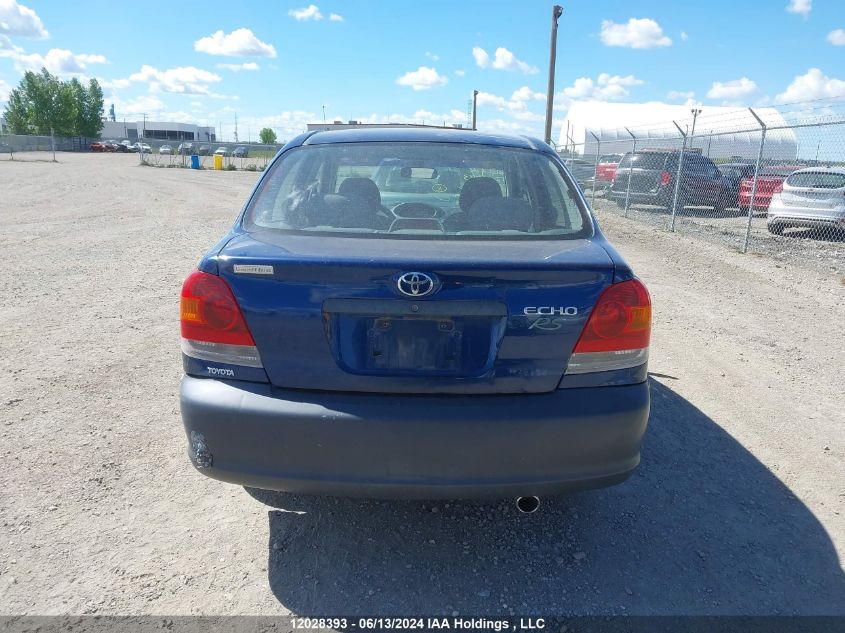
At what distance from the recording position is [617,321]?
2.45 m

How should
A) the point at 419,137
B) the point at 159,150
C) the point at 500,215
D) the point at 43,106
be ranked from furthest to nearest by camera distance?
1. the point at 43,106
2. the point at 159,150
3. the point at 419,137
4. the point at 500,215

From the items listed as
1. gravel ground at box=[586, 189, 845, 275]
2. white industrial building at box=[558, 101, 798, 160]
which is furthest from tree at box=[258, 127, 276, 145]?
gravel ground at box=[586, 189, 845, 275]

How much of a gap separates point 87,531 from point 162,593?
→ 601mm

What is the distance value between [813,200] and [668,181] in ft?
13.0

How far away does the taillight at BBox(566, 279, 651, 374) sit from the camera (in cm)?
242

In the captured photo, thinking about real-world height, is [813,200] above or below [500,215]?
below

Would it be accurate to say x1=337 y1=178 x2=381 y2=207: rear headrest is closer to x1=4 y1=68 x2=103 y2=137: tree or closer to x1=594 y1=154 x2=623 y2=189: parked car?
x1=594 y1=154 x2=623 y2=189: parked car

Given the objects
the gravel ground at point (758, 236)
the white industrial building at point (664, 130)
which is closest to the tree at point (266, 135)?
the white industrial building at point (664, 130)

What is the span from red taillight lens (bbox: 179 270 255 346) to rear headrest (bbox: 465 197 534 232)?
1032mm

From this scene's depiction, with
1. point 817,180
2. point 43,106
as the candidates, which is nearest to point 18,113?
point 43,106

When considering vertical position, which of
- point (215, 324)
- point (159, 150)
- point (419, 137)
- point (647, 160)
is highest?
point (159, 150)

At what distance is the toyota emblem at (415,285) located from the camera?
2.30 meters

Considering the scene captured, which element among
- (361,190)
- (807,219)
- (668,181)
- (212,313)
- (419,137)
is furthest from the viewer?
(668,181)

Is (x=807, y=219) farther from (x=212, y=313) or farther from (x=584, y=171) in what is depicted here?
(x=584, y=171)
